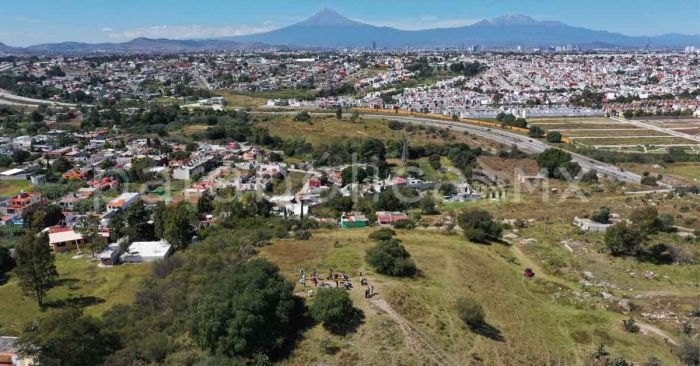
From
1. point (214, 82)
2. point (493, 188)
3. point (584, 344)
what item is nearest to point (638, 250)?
point (584, 344)

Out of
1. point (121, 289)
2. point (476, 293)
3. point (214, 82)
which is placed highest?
point (214, 82)

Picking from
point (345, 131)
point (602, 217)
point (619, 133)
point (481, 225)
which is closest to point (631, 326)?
point (481, 225)

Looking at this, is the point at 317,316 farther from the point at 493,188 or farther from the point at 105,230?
the point at 493,188

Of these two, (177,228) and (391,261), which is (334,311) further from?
(177,228)

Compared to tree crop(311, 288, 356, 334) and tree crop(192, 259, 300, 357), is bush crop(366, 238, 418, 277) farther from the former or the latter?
tree crop(192, 259, 300, 357)

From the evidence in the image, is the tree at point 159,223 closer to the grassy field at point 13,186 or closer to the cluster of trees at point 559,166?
the grassy field at point 13,186

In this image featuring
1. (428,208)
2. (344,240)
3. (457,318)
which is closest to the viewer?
(457,318)

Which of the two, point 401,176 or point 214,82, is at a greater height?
point 214,82

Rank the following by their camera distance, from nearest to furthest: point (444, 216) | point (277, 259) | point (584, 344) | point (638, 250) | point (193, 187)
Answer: point (584, 344) < point (277, 259) < point (638, 250) < point (444, 216) < point (193, 187)

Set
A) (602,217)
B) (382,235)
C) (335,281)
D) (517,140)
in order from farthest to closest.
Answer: (517,140) → (602,217) → (382,235) → (335,281)
